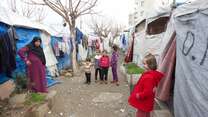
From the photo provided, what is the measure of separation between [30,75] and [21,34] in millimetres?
1680

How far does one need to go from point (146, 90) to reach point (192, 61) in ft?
2.59

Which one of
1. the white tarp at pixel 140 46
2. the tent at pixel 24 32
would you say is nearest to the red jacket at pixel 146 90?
the tent at pixel 24 32

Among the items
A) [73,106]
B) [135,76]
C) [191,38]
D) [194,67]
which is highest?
[191,38]

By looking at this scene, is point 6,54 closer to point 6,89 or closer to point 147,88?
point 6,89

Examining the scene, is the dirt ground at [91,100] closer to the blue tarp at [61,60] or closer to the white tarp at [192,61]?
the white tarp at [192,61]

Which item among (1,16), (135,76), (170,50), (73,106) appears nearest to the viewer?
(170,50)

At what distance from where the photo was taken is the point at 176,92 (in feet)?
11.5

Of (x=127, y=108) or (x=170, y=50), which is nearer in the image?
(x=170, y=50)

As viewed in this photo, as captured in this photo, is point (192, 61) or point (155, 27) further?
point (155, 27)

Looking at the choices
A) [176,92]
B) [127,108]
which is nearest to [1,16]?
[127,108]

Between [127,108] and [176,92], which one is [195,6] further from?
[127,108]

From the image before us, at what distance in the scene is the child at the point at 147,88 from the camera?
3.42 metres

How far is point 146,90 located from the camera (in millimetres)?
3416

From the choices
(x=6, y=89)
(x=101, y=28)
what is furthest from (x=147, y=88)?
(x=101, y=28)
